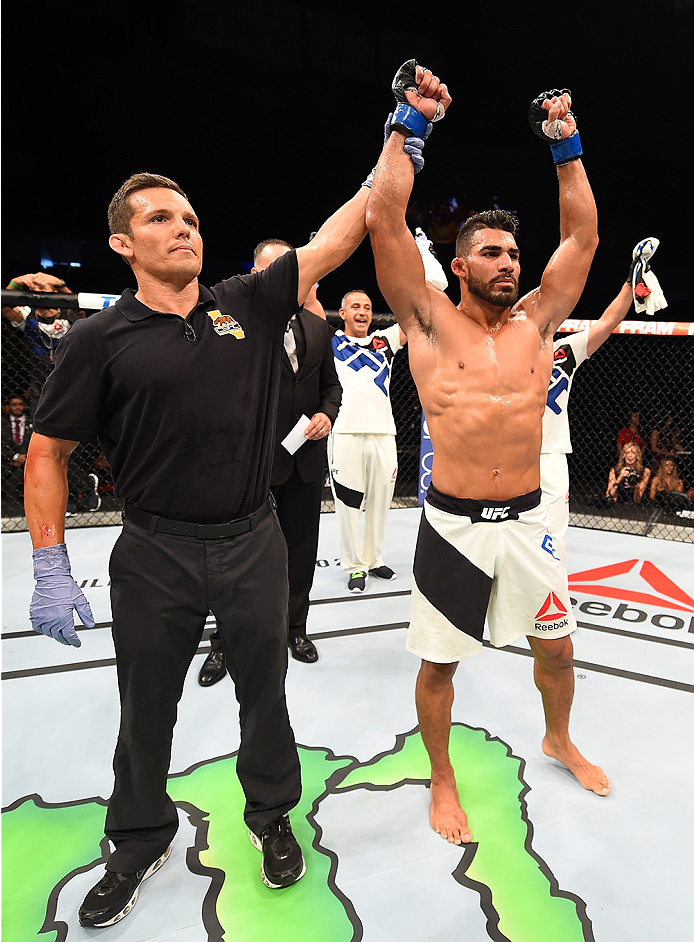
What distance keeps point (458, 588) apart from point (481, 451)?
38 cm

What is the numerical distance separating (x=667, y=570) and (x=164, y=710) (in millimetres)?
3436

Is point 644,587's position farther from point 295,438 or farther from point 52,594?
point 52,594

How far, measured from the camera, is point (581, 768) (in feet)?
6.00

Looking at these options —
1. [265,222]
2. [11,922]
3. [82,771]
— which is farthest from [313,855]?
[265,222]

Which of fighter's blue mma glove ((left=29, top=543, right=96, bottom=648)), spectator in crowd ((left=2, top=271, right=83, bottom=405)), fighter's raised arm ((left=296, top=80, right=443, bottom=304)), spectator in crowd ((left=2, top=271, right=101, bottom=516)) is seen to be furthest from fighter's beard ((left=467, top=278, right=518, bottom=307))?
spectator in crowd ((left=2, top=271, right=83, bottom=405))

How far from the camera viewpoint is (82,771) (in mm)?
1932

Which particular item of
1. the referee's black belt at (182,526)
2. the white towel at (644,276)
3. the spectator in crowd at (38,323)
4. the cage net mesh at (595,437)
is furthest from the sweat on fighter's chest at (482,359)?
the spectator in crowd at (38,323)

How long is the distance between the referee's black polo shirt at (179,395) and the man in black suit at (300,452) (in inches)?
39.3

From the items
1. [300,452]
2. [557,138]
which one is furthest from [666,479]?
[557,138]

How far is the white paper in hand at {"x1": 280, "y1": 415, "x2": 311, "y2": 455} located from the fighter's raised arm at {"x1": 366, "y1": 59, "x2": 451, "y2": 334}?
38.2 inches

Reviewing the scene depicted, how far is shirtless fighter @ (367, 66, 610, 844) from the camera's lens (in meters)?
1.65

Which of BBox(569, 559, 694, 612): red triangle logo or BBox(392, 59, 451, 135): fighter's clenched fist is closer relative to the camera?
BBox(392, 59, 451, 135): fighter's clenched fist

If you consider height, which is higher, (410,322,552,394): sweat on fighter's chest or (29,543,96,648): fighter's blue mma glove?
(410,322,552,394): sweat on fighter's chest

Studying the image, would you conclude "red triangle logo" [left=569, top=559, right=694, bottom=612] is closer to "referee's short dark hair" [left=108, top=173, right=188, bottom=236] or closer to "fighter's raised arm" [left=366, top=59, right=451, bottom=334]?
"fighter's raised arm" [left=366, top=59, right=451, bottom=334]
